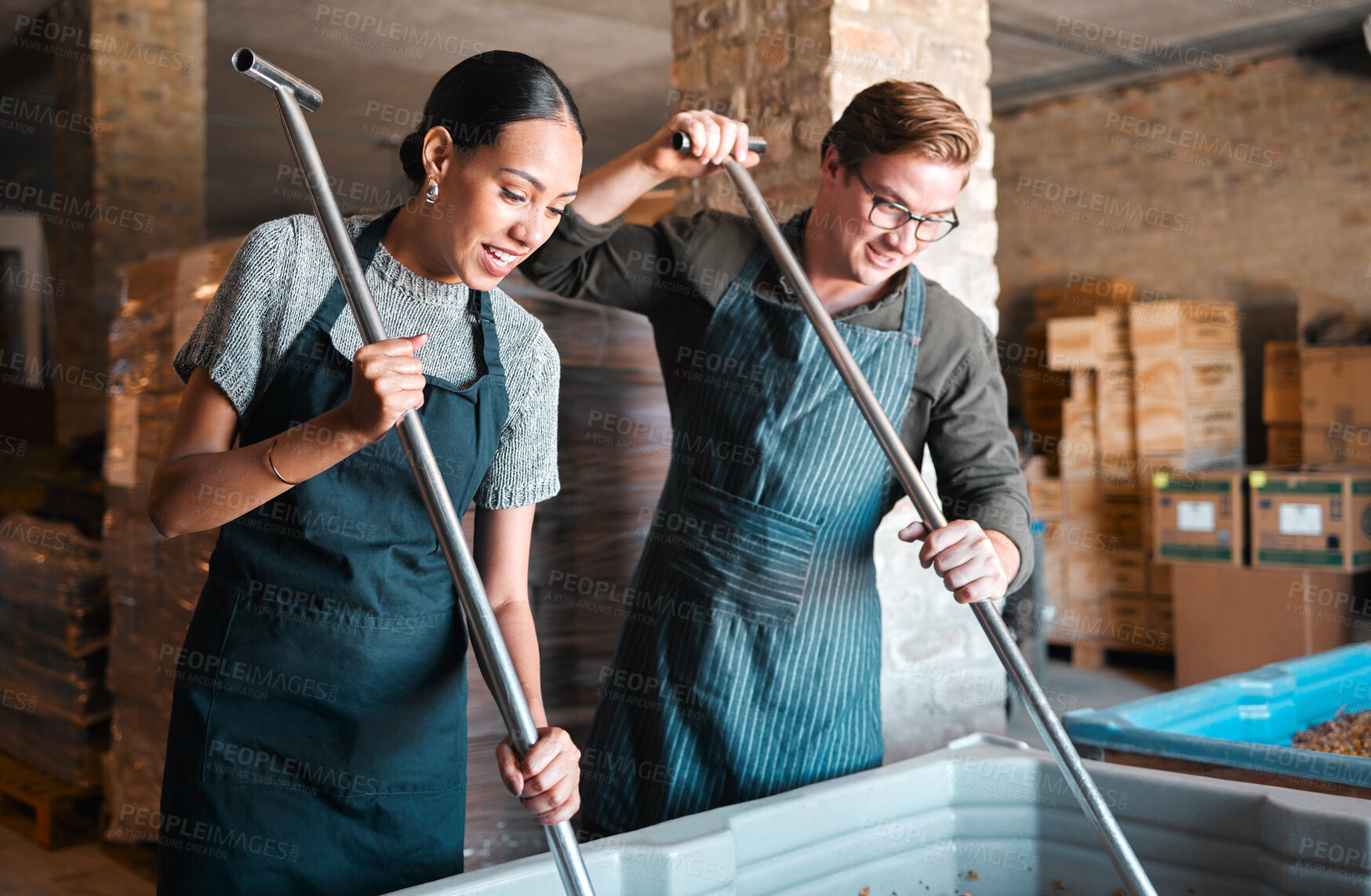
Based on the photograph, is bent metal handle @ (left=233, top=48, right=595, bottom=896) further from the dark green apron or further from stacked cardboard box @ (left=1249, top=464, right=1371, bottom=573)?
stacked cardboard box @ (left=1249, top=464, right=1371, bottom=573)

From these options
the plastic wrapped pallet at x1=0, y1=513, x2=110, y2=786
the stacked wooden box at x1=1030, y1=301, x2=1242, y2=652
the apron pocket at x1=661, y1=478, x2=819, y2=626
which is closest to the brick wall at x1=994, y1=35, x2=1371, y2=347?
the stacked wooden box at x1=1030, y1=301, x2=1242, y2=652

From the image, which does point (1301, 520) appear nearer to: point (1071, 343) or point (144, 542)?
→ point (1071, 343)

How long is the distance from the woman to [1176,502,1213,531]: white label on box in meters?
4.73

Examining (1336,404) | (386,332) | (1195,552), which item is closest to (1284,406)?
(1336,404)

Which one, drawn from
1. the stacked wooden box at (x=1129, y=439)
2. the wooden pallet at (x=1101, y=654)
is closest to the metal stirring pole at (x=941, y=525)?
the stacked wooden box at (x=1129, y=439)

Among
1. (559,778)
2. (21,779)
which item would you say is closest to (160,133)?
(21,779)

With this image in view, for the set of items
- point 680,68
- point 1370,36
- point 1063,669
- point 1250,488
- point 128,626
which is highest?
point 1370,36

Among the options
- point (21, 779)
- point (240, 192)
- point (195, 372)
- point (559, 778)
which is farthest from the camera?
point (240, 192)

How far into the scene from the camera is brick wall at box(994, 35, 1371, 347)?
5.91 metres

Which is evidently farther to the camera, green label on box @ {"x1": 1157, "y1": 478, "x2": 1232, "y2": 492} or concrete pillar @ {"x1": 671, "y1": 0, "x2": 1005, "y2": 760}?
green label on box @ {"x1": 1157, "y1": 478, "x2": 1232, "y2": 492}

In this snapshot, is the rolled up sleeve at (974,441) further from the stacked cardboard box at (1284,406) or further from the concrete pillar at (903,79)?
the stacked cardboard box at (1284,406)

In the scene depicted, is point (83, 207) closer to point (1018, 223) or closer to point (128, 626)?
point (128, 626)

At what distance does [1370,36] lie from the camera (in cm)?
536

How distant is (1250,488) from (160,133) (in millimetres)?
5281
